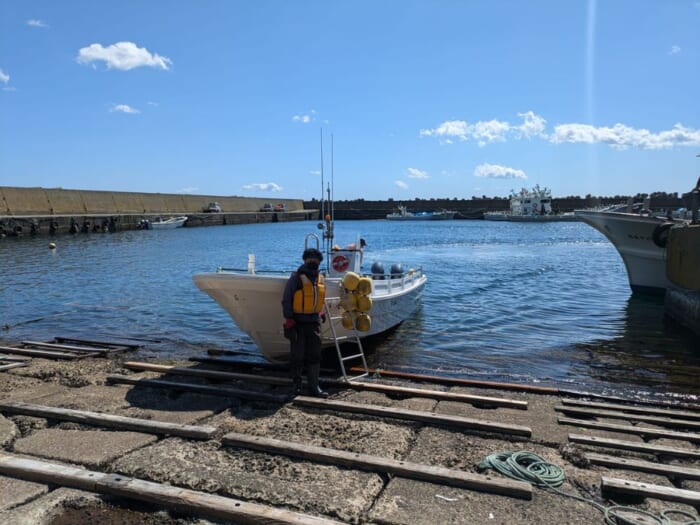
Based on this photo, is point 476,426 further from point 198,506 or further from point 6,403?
point 6,403

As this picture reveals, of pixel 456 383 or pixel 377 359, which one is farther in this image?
pixel 377 359

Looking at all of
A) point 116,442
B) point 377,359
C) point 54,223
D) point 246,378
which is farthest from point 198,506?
point 54,223

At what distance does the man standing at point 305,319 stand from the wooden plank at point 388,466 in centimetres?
188

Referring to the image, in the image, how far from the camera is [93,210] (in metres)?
66.1

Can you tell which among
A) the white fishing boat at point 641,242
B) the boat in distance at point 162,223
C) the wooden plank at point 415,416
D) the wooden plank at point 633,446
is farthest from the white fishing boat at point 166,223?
the wooden plank at point 633,446

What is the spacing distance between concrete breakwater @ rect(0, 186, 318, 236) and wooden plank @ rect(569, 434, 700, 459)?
55445mm

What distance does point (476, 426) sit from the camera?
19.9 feet

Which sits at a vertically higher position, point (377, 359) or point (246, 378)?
point (246, 378)

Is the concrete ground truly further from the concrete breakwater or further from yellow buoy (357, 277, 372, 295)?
the concrete breakwater

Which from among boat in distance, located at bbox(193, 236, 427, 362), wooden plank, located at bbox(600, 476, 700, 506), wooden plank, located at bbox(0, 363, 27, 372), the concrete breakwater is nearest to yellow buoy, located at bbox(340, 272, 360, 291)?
boat in distance, located at bbox(193, 236, 427, 362)

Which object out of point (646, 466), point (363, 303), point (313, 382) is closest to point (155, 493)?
point (313, 382)

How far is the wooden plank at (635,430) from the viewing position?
6.26m

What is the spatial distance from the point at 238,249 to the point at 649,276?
3592 centimetres

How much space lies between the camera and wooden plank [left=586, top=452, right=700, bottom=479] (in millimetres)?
5016
